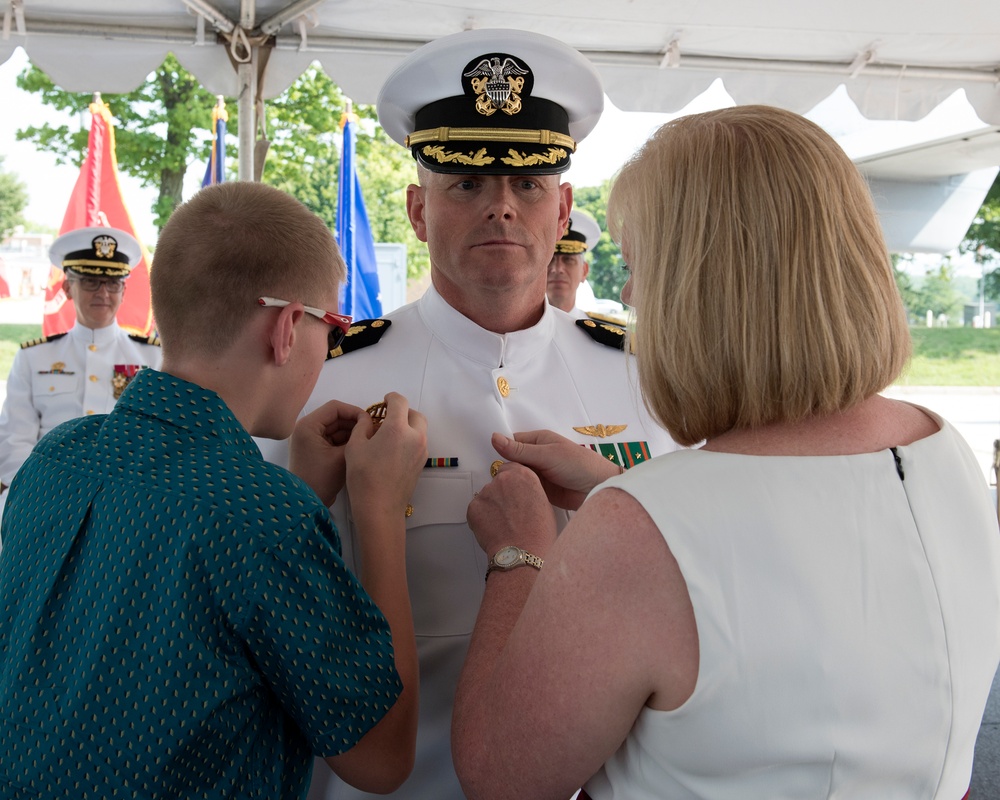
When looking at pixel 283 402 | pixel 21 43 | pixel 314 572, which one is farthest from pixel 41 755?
pixel 21 43

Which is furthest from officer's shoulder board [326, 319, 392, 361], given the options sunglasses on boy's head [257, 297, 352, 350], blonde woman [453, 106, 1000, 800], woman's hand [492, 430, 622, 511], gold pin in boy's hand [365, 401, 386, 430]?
blonde woman [453, 106, 1000, 800]

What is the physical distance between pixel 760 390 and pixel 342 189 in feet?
19.1

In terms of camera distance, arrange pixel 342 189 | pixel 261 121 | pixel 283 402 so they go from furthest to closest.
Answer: pixel 342 189, pixel 261 121, pixel 283 402

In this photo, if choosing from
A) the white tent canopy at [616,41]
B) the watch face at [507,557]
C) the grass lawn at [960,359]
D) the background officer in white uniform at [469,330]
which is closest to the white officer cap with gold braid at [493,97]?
the background officer in white uniform at [469,330]

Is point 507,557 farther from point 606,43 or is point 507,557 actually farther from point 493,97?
point 606,43

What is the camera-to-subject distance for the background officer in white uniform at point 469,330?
1715 millimetres

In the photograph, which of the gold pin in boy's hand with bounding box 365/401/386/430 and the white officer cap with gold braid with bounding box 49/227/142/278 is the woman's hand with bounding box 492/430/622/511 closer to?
the gold pin in boy's hand with bounding box 365/401/386/430

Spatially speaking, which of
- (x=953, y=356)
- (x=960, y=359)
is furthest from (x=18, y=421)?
(x=953, y=356)

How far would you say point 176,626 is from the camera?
1.11 meters

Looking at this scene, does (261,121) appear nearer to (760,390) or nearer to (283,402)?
(283,402)

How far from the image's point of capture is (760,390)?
108 cm

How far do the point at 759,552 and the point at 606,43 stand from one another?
373 centimetres

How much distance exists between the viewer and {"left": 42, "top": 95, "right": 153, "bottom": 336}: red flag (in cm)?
729

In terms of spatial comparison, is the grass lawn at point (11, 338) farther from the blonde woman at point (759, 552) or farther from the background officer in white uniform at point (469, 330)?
the blonde woman at point (759, 552)
